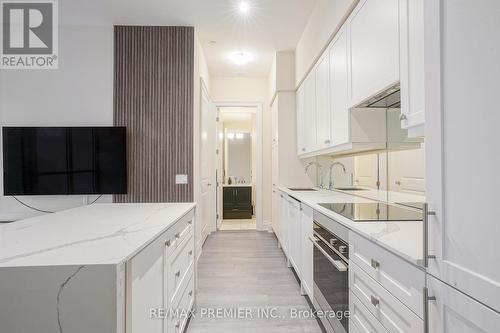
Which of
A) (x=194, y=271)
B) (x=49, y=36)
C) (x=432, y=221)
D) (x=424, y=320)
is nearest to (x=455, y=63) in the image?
(x=432, y=221)

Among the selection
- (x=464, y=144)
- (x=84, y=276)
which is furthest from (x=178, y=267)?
(x=464, y=144)

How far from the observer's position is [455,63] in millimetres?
706

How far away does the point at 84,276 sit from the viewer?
31.2 inches

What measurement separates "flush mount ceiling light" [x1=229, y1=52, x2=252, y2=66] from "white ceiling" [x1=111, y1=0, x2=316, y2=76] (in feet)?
0.40

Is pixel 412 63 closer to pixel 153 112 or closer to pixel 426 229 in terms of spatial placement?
pixel 426 229

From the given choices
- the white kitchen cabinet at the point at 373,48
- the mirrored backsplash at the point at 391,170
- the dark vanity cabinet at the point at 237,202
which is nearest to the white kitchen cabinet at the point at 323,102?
the mirrored backsplash at the point at 391,170

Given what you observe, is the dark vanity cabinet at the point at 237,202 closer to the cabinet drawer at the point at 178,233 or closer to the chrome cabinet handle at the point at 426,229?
the cabinet drawer at the point at 178,233

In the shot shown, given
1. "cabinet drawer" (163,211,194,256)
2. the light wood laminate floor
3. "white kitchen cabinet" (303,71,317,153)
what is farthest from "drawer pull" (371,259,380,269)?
"white kitchen cabinet" (303,71,317,153)

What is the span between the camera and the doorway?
16.0ft

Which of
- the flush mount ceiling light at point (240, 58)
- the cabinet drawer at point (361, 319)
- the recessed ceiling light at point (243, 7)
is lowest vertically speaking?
the cabinet drawer at point (361, 319)

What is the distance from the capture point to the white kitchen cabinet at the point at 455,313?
0.61 meters

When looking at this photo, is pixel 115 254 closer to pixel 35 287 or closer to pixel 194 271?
pixel 35 287

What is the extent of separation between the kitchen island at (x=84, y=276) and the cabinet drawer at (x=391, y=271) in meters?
0.94

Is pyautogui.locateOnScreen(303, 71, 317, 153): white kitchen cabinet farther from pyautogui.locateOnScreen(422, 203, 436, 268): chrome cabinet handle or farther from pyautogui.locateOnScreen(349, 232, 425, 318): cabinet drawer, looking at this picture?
pyautogui.locateOnScreen(422, 203, 436, 268): chrome cabinet handle
